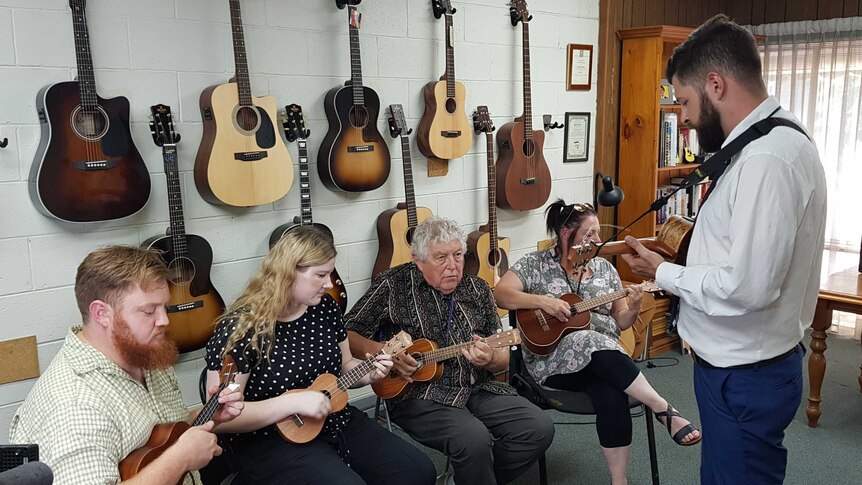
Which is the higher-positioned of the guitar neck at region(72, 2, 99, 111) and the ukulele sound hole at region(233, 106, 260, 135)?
the guitar neck at region(72, 2, 99, 111)

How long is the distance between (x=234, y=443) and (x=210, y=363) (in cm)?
26

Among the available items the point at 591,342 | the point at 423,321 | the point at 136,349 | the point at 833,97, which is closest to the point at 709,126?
the point at 591,342

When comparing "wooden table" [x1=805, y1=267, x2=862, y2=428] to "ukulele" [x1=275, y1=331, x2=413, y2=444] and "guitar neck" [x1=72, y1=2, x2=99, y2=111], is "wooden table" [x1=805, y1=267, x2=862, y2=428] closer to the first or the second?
"ukulele" [x1=275, y1=331, x2=413, y2=444]

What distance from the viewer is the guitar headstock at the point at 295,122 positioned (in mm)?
2930

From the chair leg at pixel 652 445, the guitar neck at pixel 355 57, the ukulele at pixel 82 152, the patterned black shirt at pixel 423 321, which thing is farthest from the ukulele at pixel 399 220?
the chair leg at pixel 652 445

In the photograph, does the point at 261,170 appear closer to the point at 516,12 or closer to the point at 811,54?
the point at 516,12


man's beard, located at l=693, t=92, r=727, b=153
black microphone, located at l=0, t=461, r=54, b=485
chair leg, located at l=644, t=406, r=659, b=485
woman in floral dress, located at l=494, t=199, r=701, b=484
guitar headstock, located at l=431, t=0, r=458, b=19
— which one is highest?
guitar headstock, located at l=431, t=0, r=458, b=19

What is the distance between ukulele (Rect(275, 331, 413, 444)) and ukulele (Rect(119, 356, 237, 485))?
0.77 ft

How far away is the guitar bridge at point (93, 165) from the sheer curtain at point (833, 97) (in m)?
4.60

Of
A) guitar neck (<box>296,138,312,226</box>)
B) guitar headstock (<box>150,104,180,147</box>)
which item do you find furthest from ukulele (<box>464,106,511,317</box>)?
guitar headstock (<box>150,104,180,147</box>)

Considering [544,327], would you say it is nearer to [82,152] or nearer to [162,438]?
[162,438]

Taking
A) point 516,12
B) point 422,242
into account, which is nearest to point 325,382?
point 422,242

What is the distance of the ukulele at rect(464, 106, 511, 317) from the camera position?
11.9ft

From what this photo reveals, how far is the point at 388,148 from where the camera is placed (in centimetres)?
331
